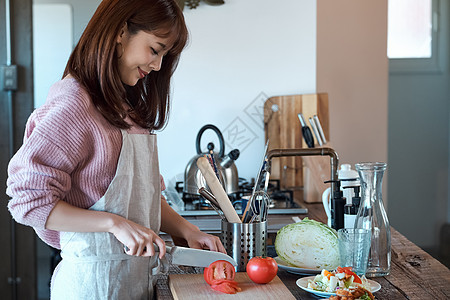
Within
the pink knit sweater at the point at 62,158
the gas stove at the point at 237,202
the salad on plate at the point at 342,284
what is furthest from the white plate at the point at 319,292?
the gas stove at the point at 237,202

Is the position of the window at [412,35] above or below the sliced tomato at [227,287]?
above

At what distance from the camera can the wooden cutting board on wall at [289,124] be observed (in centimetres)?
275

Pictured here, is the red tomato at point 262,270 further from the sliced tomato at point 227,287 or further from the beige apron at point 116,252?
the beige apron at point 116,252

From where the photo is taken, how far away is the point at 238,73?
2793 millimetres

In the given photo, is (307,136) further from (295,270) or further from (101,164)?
(101,164)

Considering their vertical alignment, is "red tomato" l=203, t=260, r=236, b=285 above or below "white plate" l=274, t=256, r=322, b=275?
above

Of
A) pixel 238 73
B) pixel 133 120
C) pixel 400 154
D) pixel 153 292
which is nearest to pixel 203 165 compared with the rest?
pixel 133 120

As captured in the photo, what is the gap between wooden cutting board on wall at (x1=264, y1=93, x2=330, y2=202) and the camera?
2748 millimetres

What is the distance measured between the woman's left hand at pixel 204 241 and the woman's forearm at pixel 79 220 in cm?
30

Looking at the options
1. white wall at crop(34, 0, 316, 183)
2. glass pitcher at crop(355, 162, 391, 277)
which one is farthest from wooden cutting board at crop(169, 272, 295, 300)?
white wall at crop(34, 0, 316, 183)

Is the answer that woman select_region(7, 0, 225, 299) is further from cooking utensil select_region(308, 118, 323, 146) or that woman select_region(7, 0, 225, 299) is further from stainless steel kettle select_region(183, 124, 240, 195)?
cooking utensil select_region(308, 118, 323, 146)

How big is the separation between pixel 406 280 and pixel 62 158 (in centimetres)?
81

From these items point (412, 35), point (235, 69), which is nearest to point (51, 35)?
point (235, 69)

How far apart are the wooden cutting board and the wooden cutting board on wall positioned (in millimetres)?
1472
